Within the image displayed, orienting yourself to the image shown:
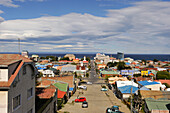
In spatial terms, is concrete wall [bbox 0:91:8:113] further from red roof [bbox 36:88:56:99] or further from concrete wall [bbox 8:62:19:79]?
red roof [bbox 36:88:56:99]

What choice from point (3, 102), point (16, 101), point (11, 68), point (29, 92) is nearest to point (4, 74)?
point (11, 68)

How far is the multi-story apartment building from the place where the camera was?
30.7 ft

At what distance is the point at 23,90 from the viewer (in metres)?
11.6

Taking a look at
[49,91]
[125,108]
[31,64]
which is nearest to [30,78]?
[31,64]

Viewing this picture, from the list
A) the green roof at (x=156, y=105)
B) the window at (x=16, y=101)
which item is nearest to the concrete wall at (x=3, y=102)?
the window at (x=16, y=101)

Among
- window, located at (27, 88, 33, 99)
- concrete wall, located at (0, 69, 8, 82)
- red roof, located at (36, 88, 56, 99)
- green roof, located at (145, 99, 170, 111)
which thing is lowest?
green roof, located at (145, 99, 170, 111)

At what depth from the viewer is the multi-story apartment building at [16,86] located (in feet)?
30.7

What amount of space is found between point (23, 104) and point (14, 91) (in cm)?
175

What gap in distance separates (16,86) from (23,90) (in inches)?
47.8

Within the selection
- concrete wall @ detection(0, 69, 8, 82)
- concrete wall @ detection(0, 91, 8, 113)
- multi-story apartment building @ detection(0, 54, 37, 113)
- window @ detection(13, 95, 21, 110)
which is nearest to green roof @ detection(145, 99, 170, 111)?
multi-story apartment building @ detection(0, 54, 37, 113)

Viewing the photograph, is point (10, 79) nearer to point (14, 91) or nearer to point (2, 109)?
point (14, 91)

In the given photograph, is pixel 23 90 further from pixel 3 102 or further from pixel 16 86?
pixel 3 102

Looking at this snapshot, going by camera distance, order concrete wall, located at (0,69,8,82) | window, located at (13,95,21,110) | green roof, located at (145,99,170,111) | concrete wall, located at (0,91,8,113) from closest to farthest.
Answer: concrete wall, located at (0,91,8,113), concrete wall, located at (0,69,8,82), window, located at (13,95,21,110), green roof, located at (145,99,170,111)

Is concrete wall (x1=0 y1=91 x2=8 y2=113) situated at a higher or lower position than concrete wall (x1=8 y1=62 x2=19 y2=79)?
lower
